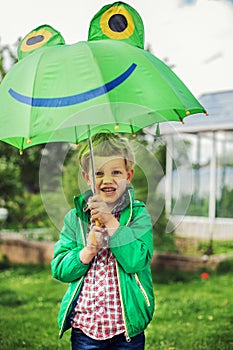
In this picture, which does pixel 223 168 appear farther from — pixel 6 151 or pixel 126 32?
pixel 126 32

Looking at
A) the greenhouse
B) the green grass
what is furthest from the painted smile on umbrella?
the greenhouse

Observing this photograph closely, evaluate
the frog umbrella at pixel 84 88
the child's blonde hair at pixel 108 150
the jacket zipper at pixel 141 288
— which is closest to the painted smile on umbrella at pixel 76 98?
the frog umbrella at pixel 84 88

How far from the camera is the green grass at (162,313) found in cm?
425

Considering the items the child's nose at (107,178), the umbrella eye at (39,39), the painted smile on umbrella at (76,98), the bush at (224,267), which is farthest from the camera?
the bush at (224,267)

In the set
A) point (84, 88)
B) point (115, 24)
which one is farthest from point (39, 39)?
point (84, 88)

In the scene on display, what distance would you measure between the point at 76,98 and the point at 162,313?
11.6ft

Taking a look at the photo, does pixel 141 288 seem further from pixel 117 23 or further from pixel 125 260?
pixel 117 23

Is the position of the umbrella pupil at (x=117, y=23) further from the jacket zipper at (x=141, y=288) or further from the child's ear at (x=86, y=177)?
the jacket zipper at (x=141, y=288)

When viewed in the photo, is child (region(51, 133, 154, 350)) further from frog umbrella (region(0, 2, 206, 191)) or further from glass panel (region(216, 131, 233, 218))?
glass panel (region(216, 131, 233, 218))

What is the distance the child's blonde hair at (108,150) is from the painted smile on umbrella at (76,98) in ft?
1.10

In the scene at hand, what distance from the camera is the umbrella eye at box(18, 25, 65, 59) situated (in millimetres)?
2455

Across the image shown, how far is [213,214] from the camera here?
8.85 metres

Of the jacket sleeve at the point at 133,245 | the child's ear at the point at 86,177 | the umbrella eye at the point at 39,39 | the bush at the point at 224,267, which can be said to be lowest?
the bush at the point at 224,267

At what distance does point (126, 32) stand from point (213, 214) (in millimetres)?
6676
